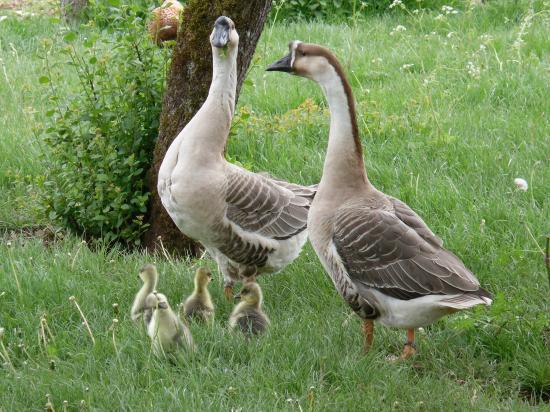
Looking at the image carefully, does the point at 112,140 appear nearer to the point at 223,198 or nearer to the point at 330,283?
the point at 223,198

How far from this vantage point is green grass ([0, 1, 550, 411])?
443 cm

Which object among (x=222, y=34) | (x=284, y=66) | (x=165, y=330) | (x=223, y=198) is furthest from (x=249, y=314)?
(x=222, y=34)

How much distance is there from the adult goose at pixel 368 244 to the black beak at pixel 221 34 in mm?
567

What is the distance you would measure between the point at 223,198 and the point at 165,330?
127 cm

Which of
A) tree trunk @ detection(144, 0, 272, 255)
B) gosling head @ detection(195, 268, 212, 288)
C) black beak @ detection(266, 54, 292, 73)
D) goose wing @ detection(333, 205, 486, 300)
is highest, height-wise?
black beak @ detection(266, 54, 292, 73)

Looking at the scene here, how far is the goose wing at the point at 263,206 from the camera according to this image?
5691 millimetres

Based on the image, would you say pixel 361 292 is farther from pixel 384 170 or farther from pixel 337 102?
pixel 384 170

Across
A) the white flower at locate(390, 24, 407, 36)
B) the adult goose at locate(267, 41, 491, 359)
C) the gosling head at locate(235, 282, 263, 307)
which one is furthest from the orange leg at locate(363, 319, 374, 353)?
the white flower at locate(390, 24, 407, 36)

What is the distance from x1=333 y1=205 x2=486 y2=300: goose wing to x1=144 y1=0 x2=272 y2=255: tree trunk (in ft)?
6.50

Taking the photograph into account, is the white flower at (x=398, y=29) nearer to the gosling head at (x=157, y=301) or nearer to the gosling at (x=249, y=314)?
the gosling at (x=249, y=314)

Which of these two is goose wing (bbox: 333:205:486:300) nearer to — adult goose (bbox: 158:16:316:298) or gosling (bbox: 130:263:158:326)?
adult goose (bbox: 158:16:316:298)

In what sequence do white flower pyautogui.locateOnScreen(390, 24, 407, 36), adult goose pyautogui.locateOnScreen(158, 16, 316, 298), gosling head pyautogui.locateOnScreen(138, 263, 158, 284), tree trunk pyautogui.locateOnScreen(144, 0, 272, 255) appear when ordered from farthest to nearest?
white flower pyautogui.locateOnScreen(390, 24, 407, 36) → tree trunk pyautogui.locateOnScreen(144, 0, 272, 255) → adult goose pyautogui.locateOnScreen(158, 16, 316, 298) → gosling head pyautogui.locateOnScreen(138, 263, 158, 284)

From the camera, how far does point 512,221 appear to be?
630cm

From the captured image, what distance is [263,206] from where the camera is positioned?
19.2 ft
